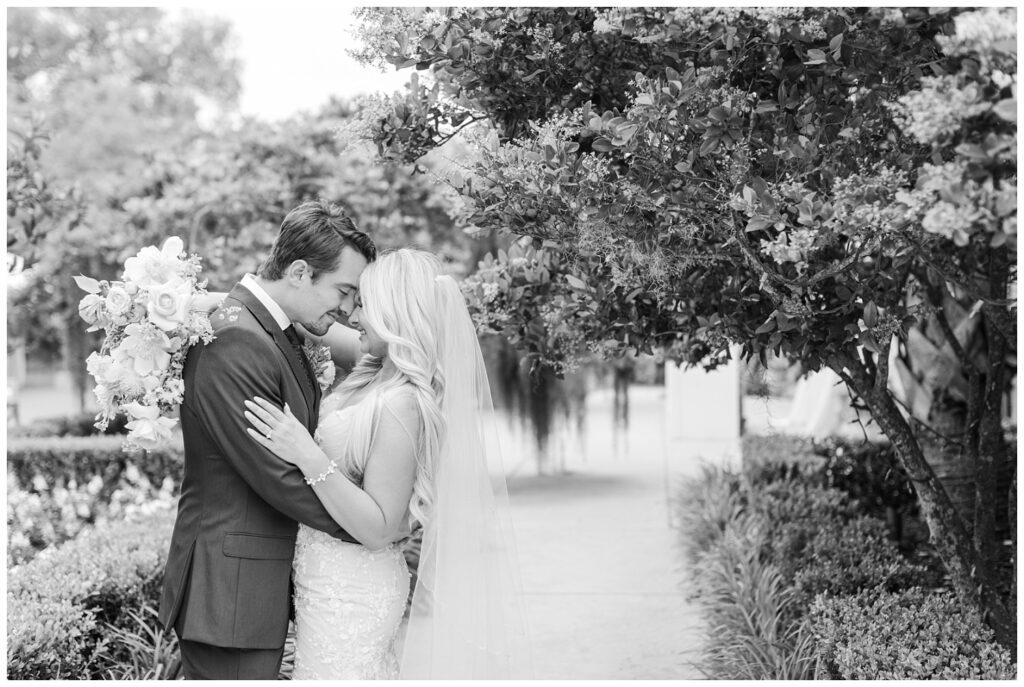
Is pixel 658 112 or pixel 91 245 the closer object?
pixel 658 112

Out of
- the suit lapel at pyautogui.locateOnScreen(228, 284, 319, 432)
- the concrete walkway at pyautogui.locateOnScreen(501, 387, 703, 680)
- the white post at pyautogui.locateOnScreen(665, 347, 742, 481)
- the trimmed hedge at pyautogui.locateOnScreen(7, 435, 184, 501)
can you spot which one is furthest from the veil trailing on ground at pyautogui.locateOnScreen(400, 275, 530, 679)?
the white post at pyautogui.locateOnScreen(665, 347, 742, 481)

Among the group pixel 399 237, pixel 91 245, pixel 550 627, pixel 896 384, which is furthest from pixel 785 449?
pixel 91 245

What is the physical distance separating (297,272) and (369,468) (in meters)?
0.69

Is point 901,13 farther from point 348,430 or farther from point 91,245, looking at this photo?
point 91,245

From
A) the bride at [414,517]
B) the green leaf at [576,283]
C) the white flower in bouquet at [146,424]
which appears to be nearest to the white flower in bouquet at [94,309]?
the white flower in bouquet at [146,424]

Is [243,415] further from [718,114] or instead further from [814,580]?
[814,580]

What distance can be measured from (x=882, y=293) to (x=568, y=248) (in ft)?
3.73

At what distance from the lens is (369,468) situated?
2898mm

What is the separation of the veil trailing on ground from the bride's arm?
0.15 m

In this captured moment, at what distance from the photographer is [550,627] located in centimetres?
533

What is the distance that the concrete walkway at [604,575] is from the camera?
477 centimetres

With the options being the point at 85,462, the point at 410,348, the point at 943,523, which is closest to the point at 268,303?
the point at 410,348

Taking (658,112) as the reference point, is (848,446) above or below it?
below

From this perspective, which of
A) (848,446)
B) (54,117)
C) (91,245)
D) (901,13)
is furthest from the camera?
(54,117)
